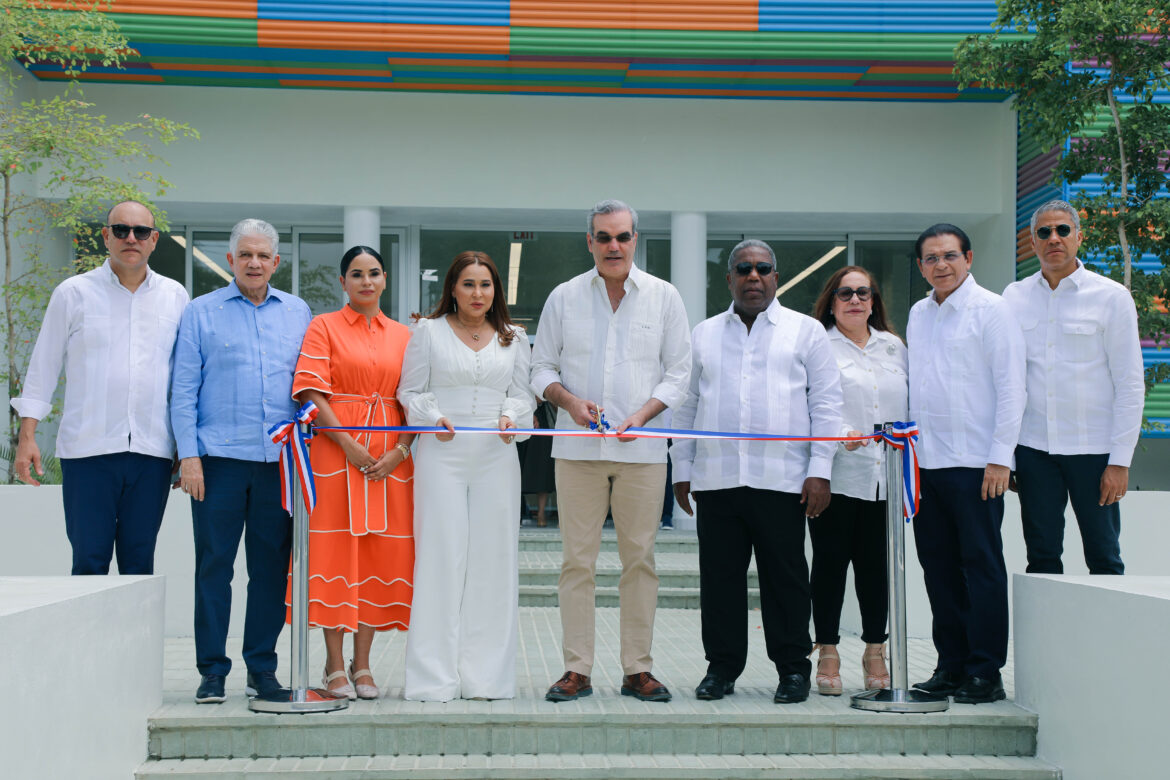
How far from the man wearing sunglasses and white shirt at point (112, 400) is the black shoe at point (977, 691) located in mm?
3436

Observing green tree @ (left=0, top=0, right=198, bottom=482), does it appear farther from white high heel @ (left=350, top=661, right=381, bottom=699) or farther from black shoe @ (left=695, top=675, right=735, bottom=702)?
black shoe @ (left=695, top=675, right=735, bottom=702)

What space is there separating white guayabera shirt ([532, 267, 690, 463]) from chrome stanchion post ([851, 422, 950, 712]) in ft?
3.13

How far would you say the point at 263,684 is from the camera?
444cm

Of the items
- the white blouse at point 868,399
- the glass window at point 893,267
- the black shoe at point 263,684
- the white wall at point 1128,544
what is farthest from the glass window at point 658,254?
the black shoe at point 263,684

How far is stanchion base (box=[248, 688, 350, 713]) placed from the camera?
14.0 ft

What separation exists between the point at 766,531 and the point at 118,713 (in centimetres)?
258

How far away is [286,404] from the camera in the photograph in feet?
15.1

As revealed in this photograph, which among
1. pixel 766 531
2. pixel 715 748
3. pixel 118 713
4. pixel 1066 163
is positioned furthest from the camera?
pixel 1066 163

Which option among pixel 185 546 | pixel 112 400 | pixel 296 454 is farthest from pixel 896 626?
pixel 185 546

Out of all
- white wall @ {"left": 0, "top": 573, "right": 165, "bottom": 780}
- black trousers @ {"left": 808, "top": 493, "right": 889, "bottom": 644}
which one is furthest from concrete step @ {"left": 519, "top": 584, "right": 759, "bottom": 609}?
white wall @ {"left": 0, "top": 573, "right": 165, "bottom": 780}

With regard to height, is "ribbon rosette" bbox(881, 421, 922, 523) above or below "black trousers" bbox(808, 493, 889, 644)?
above

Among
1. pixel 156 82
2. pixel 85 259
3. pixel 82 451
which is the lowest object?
pixel 82 451

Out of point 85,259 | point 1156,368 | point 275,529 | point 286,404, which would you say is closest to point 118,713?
point 275,529

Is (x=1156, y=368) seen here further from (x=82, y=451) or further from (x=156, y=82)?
(x=156, y=82)
